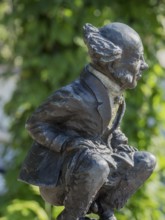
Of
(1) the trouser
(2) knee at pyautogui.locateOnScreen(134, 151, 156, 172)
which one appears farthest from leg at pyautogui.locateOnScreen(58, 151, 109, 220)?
(2) knee at pyautogui.locateOnScreen(134, 151, 156, 172)

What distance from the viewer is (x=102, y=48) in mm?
1357

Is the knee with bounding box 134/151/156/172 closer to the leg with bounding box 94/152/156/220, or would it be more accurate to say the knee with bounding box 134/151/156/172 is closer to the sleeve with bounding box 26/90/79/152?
→ the leg with bounding box 94/152/156/220

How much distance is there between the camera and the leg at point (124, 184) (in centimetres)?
141

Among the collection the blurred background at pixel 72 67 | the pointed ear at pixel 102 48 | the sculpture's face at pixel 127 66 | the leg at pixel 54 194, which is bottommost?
the blurred background at pixel 72 67

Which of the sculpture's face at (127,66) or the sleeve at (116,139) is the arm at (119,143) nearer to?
the sleeve at (116,139)

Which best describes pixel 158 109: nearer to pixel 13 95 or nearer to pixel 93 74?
pixel 13 95

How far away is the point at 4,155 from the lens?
3.83m

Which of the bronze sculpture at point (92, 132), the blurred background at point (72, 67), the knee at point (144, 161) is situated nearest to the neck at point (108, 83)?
the bronze sculpture at point (92, 132)

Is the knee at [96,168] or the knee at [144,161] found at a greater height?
the knee at [96,168]

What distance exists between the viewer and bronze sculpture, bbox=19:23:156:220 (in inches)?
53.4

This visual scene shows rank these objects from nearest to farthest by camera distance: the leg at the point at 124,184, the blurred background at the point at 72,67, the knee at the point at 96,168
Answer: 1. the knee at the point at 96,168
2. the leg at the point at 124,184
3. the blurred background at the point at 72,67

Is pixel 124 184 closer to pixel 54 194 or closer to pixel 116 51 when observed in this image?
pixel 54 194

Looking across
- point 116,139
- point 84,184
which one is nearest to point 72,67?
point 116,139

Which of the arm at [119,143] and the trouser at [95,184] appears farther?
the arm at [119,143]
